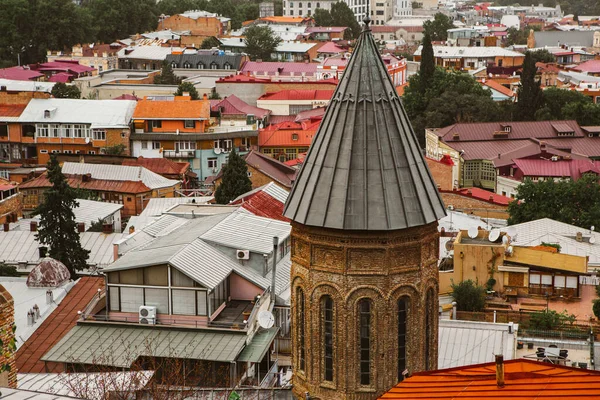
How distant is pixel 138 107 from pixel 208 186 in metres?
9.83

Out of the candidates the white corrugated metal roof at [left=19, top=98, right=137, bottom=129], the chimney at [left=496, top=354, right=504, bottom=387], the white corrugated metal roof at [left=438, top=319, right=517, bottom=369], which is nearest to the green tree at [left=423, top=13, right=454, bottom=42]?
the white corrugated metal roof at [left=19, top=98, right=137, bottom=129]

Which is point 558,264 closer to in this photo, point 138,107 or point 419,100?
point 138,107

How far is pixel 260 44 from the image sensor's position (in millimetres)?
107000

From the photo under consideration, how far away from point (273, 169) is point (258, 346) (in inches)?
1068

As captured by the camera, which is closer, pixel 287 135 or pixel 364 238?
pixel 364 238

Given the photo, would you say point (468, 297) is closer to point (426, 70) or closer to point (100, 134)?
point (100, 134)

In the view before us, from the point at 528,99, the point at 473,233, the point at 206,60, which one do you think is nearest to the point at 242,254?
the point at 473,233

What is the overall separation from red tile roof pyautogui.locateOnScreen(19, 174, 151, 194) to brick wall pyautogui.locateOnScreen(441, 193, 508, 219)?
47.8 feet

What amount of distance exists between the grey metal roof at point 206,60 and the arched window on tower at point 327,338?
73.4m

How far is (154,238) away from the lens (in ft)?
105

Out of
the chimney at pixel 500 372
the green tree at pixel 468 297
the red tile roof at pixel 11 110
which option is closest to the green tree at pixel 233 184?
the green tree at pixel 468 297

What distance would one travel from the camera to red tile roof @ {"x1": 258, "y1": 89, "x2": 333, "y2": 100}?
75188mm

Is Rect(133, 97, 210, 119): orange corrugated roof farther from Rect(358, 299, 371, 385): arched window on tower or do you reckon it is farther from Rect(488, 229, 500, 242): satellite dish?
Rect(358, 299, 371, 385): arched window on tower

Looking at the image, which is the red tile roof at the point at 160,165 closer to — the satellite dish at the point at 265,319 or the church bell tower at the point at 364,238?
the satellite dish at the point at 265,319
